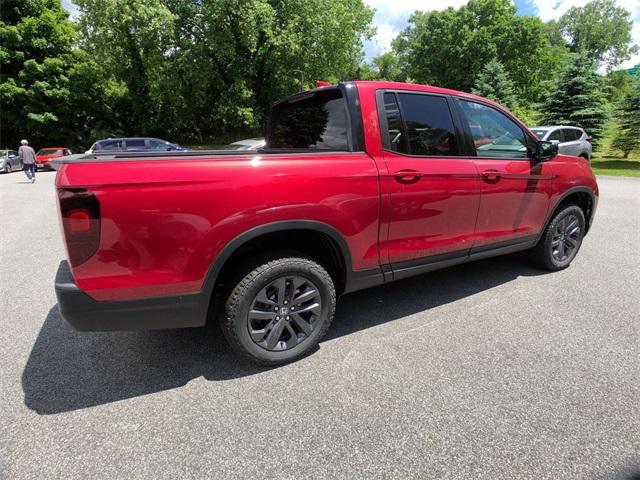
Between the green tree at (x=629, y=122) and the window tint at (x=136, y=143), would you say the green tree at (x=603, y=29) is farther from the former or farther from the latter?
the window tint at (x=136, y=143)

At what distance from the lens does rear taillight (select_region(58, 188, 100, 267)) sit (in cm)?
197

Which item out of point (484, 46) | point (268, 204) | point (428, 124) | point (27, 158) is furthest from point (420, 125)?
point (484, 46)

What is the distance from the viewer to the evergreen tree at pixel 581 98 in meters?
18.7

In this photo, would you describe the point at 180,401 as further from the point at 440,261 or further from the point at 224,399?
the point at 440,261

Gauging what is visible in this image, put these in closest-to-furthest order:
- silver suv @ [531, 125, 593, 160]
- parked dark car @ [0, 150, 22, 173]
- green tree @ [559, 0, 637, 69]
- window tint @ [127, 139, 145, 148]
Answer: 1. silver suv @ [531, 125, 593, 160]
2. window tint @ [127, 139, 145, 148]
3. parked dark car @ [0, 150, 22, 173]
4. green tree @ [559, 0, 637, 69]

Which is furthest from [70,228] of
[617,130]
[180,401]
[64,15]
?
[64,15]

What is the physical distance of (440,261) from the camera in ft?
10.6

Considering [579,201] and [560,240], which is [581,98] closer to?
[579,201]

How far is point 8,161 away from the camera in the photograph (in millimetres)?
20797

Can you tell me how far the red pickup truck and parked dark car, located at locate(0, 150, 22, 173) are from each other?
2334 centimetres

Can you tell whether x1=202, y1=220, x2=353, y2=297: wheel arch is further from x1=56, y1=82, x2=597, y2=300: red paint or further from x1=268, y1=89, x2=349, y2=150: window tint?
x1=268, y1=89, x2=349, y2=150: window tint

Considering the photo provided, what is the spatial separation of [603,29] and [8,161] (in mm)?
69375

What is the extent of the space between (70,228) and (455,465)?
2.28m

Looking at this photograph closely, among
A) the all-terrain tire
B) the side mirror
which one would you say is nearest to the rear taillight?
the side mirror
